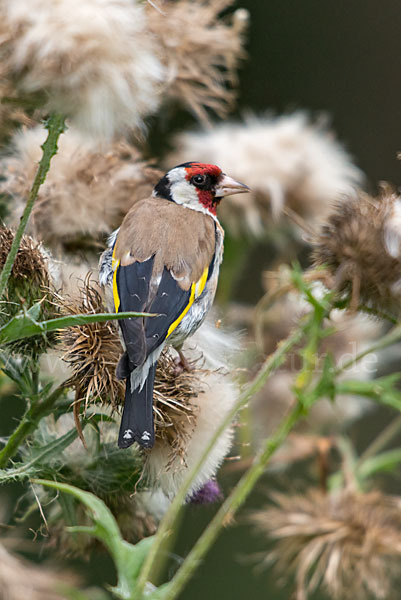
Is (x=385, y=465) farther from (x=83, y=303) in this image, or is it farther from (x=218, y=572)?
(x=218, y=572)

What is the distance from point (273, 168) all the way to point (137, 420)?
972 millimetres

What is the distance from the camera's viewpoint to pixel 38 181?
0.95 m

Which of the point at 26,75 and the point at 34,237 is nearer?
the point at 26,75

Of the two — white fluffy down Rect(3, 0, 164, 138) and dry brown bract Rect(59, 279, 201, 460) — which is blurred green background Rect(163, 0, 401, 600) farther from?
white fluffy down Rect(3, 0, 164, 138)

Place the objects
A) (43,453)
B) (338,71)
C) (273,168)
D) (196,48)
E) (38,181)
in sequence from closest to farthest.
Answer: (38,181) < (43,453) < (196,48) < (273,168) < (338,71)

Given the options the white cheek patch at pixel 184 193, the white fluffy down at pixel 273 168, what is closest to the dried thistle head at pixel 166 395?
the white cheek patch at pixel 184 193

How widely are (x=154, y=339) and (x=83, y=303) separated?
102 millimetres

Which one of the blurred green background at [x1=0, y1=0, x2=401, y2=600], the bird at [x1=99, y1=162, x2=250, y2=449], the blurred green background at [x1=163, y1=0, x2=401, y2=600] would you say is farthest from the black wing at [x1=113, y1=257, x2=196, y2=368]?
the blurred green background at [x1=163, y1=0, x2=401, y2=600]

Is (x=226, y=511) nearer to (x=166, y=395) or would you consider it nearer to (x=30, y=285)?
(x=166, y=395)

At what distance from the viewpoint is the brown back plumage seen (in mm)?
1262

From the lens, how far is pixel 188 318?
126 centimetres

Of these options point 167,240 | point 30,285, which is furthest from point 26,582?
point 167,240

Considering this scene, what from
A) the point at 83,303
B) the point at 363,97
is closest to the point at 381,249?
the point at 83,303

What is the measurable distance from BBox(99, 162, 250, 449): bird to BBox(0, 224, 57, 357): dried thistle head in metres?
0.08
